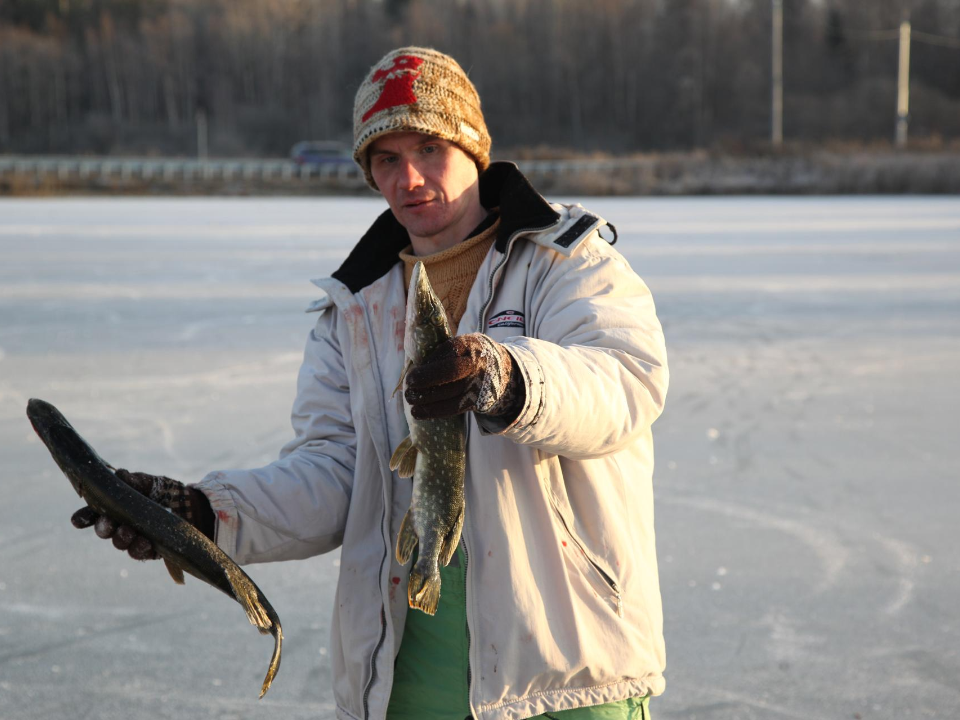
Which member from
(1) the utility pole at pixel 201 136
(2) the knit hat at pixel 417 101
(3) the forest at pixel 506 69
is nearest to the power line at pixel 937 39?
(3) the forest at pixel 506 69

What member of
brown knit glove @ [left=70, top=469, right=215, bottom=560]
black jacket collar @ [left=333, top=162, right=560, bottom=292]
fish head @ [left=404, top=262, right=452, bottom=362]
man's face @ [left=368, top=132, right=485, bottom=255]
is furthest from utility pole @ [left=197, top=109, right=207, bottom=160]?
fish head @ [left=404, top=262, right=452, bottom=362]

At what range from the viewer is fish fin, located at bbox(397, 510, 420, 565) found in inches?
79.5

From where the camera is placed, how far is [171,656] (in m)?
3.55

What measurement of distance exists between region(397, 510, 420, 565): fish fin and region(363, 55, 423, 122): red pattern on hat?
0.98m

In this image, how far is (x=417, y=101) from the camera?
7.88ft

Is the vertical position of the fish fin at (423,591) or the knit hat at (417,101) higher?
the knit hat at (417,101)

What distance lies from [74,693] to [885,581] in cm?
294

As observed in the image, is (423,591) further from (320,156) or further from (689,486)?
(320,156)

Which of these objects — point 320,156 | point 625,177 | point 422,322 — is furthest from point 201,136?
point 422,322

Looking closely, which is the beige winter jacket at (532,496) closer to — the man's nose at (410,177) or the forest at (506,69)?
the man's nose at (410,177)

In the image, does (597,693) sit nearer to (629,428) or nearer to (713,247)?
(629,428)

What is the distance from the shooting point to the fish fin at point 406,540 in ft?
6.63

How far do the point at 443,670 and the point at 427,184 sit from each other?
1122 mm

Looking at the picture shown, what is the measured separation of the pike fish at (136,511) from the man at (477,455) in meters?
0.06
